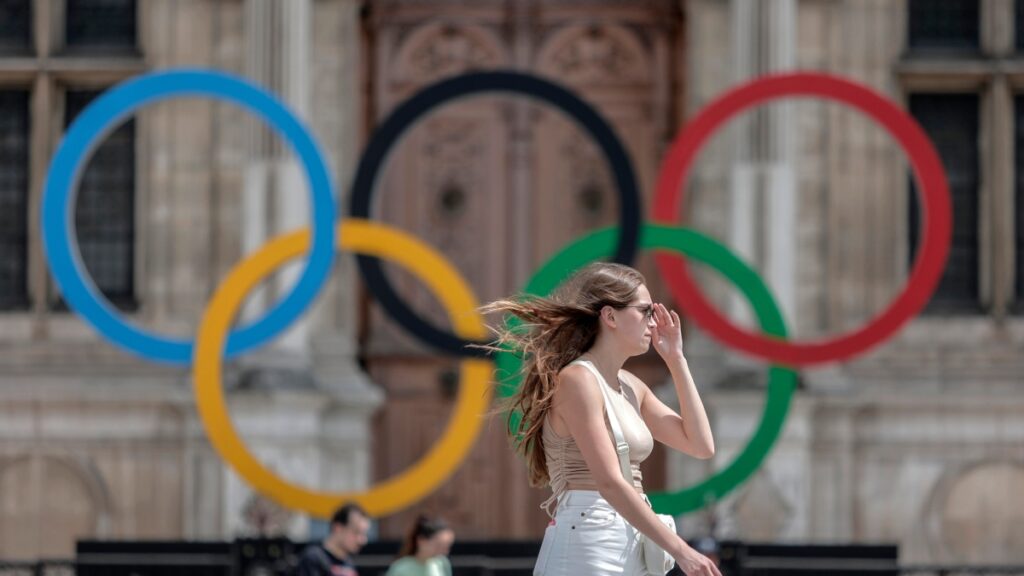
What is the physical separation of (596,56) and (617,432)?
15256 millimetres

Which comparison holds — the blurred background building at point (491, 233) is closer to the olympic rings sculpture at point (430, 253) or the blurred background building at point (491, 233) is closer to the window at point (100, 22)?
the window at point (100, 22)

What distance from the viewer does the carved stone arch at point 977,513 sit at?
794 inches

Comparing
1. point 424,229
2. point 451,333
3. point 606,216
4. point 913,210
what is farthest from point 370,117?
point 913,210

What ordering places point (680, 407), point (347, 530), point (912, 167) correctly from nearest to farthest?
point (680, 407) → point (347, 530) → point (912, 167)

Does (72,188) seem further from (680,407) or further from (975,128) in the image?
(680,407)

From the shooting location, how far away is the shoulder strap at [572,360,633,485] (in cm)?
637

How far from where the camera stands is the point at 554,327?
6.58m

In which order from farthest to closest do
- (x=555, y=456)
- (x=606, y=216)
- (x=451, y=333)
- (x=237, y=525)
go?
(x=606, y=216) → (x=237, y=525) → (x=451, y=333) → (x=555, y=456)

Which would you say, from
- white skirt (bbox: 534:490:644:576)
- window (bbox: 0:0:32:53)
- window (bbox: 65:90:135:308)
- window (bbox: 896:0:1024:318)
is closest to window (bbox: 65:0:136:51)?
window (bbox: 0:0:32:53)

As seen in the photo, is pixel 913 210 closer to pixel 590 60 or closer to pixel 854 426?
pixel 854 426

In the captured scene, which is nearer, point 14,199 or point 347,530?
point 347,530

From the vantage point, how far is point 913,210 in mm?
20797

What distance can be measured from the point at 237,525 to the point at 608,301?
13.7 meters

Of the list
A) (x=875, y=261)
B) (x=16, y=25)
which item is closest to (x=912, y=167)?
(x=875, y=261)
